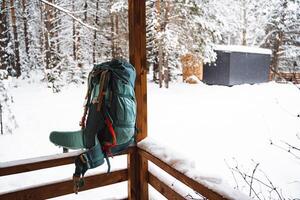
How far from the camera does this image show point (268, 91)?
15.0 meters

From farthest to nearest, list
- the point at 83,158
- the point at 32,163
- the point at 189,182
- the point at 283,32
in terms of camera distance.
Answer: the point at 283,32, the point at 32,163, the point at 83,158, the point at 189,182

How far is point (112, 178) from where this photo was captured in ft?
7.69

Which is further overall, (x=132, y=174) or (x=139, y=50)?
(x=132, y=174)

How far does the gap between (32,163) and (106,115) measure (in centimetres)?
69

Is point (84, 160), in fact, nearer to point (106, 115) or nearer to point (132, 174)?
point (106, 115)

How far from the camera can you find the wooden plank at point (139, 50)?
2.19 m

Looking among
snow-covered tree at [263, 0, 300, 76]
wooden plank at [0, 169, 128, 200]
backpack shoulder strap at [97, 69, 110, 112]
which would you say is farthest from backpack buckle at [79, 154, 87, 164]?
snow-covered tree at [263, 0, 300, 76]

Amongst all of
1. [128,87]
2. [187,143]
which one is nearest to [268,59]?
[187,143]

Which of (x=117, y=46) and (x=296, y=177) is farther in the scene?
(x=117, y=46)

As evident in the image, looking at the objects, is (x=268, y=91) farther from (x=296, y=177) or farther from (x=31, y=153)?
(x=31, y=153)

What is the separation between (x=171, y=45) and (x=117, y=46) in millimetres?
6469

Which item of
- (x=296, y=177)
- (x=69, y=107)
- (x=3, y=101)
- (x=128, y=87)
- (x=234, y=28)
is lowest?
(x=296, y=177)

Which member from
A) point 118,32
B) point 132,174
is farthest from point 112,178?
point 118,32

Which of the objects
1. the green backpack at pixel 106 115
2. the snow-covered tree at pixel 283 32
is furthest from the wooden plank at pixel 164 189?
the snow-covered tree at pixel 283 32
